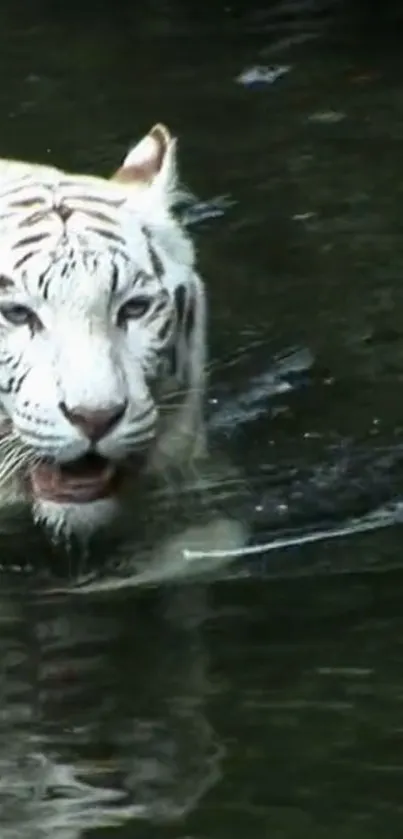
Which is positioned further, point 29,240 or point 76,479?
point 29,240

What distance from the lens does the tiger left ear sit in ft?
17.0

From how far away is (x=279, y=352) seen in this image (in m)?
5.97

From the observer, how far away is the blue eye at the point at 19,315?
180 inches

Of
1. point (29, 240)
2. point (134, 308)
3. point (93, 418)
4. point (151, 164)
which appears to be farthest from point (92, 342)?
point (151, 164)

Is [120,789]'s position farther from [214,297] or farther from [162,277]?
[214,297]

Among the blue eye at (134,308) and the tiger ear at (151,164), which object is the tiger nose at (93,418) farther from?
the tiger ear at (151,164)

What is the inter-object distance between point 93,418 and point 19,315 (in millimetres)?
351

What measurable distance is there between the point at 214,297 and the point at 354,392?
0.68 metres

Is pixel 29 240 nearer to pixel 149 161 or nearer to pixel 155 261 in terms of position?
pixel 155 261

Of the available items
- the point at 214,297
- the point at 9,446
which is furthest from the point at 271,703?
the point at 214,297

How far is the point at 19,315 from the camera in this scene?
4602 millimetres

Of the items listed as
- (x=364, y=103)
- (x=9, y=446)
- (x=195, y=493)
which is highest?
(x=9, y=446)

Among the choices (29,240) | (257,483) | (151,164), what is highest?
(29,240)

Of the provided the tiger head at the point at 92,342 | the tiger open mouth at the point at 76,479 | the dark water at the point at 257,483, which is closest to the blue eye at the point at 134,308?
the tiger head at the point at 92,342
